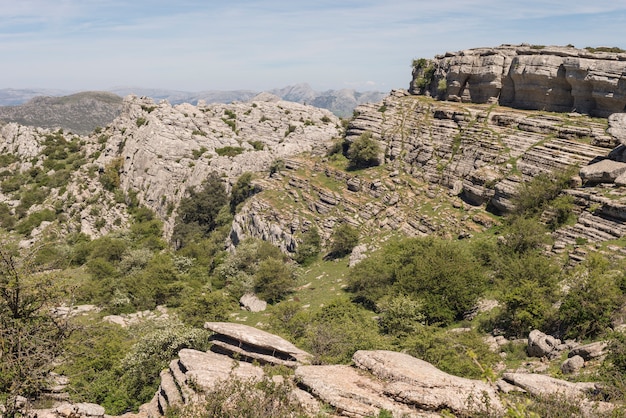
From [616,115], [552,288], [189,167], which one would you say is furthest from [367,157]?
[189,167]

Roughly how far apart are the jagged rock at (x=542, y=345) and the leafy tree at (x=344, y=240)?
24355mm

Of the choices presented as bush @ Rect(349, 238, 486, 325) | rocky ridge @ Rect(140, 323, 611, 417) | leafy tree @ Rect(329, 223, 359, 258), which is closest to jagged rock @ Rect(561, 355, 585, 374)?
rocky ridge @ Rect(140, 323, 611, 417)

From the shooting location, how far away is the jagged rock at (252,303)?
38781mm

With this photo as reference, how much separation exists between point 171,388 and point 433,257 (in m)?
21.8

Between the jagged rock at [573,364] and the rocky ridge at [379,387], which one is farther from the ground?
the rocky ridge at [379,387]

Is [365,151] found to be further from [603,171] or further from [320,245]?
[603,171]

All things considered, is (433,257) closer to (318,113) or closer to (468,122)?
(468,122)

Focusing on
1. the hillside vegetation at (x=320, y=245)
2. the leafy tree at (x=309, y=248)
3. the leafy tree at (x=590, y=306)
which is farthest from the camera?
the leafy tree at (x=309, y=248)

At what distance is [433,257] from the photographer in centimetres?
3159

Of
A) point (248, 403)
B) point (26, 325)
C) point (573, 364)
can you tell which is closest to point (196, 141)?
point (26, 325)

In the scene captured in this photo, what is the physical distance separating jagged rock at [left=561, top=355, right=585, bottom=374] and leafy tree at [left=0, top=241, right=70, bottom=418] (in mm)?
20779

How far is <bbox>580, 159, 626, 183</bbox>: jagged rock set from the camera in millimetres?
33281

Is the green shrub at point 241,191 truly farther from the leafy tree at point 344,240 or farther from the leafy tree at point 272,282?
the leafy tree at point 272,282

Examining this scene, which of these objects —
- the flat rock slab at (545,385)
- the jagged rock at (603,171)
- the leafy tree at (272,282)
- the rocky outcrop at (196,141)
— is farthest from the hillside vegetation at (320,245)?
the flat rock slab at (545,385)
